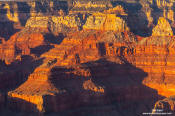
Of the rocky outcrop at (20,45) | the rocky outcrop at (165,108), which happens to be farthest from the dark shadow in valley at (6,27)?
the rocky outcrop at (165,108)

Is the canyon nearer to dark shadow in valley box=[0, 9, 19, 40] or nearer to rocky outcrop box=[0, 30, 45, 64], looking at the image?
rocky outcrop box=[0, 30, 45, 64]

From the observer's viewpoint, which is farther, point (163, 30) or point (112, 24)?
point (112, 24)

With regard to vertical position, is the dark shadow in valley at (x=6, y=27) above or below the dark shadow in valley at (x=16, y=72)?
below

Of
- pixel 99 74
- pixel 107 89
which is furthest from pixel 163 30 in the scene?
pixel 107 89

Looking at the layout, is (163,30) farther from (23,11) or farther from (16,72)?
(23,11)

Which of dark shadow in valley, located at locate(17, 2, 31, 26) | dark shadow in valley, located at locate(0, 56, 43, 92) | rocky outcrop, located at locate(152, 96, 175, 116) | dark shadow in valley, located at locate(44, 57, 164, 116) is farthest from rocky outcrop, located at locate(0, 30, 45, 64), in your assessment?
rocky outcrop, located at locate(152, 96, 175, 116)

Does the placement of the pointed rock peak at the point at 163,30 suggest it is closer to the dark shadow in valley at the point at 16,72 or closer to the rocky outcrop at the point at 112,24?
the rocky outcrop at the point at 112,24
